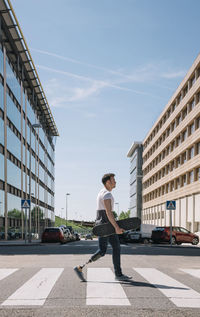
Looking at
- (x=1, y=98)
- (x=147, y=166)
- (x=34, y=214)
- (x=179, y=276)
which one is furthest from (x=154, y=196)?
(x=179, y=276)

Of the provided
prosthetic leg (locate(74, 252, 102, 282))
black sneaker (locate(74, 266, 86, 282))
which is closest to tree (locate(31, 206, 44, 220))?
black sneaker (locate(74, 266, 86, 282))

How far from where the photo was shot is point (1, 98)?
38062 mm


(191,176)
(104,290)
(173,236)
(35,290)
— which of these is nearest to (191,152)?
(191,176)

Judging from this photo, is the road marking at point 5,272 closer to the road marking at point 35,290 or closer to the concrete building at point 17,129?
the road marking at point 35,290

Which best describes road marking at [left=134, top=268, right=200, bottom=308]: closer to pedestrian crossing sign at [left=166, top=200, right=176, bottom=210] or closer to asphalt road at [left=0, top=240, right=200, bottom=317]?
asphalt road at [left=0, top=240, right=200, bottom=317]

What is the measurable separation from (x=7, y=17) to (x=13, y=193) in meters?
17.1

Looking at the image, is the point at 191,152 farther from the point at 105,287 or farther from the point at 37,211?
the point at 105,287

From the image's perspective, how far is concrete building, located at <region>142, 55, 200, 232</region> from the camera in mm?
42419

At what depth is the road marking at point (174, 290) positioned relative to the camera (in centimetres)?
529

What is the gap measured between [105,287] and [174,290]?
1.02 metres

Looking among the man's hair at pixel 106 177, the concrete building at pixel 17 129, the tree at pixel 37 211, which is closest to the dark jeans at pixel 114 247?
the man's hair at pixel 106 177

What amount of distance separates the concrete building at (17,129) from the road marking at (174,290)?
24562 mm

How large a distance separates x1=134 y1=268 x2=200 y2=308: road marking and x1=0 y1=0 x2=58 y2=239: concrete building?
24562mm

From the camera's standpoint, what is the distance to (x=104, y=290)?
6148 mm
